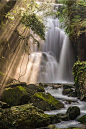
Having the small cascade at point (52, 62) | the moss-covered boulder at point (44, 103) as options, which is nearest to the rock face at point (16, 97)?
the moss-covered boulder at point (44, 103)

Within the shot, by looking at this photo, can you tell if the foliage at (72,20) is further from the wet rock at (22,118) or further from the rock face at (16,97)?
the wet rock at (22,118)

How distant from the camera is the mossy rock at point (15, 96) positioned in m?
6.43

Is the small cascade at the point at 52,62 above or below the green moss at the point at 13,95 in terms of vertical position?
above

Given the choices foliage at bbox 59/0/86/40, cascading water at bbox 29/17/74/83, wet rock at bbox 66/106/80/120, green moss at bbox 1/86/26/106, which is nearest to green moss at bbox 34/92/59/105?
green moss at bbox 1/86/26/106

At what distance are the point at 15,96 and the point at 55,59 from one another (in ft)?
41.1

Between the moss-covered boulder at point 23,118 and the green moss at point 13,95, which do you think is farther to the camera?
the green moss at point 13,95

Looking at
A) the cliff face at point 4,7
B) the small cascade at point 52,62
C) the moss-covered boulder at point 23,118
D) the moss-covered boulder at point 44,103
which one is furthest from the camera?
the small cascade at point 52,62

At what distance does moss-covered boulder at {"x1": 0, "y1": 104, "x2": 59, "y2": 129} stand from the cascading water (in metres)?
11.2

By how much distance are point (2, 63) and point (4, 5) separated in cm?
313

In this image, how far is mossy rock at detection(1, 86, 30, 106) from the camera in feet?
21.1

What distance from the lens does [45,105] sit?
642cm

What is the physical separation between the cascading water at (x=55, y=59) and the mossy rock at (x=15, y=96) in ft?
30.9

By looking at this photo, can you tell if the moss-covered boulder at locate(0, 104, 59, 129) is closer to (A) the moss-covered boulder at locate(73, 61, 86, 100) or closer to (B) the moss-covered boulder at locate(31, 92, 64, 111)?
(B) the moss-covered boulder at locate(31, 92, 64, 111)

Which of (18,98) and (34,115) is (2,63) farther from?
(34,115)
